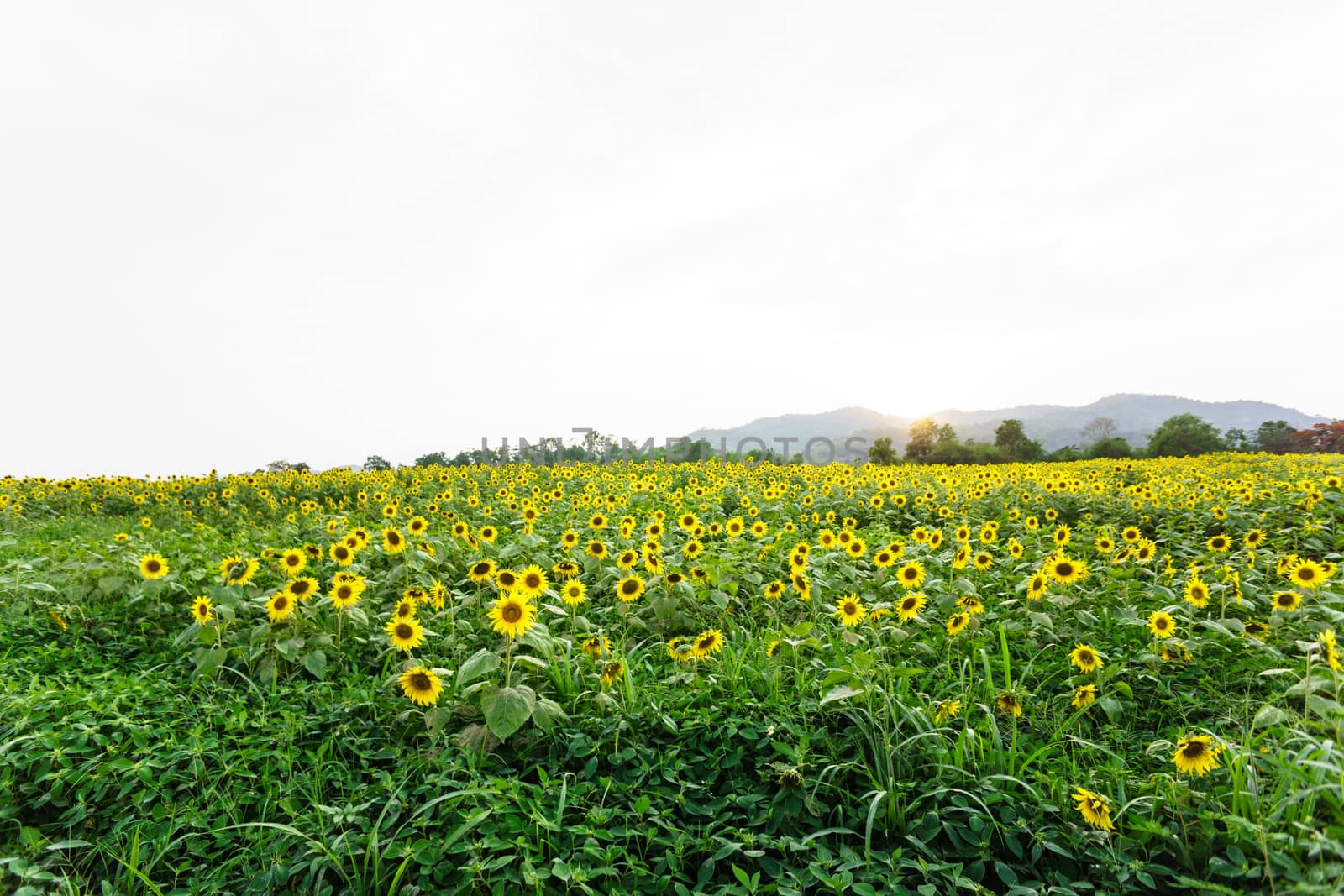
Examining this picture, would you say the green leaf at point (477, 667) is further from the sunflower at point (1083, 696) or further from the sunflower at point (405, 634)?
the sunflower at point (1083, 696)

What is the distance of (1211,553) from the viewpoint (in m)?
5.06

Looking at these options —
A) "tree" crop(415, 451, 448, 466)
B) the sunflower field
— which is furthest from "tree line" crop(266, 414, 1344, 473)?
the sunflower field

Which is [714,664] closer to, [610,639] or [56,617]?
[610,639]

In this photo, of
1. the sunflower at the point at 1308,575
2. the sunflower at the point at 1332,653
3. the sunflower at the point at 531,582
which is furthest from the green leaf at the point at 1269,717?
the sunflower at the point at 531,582

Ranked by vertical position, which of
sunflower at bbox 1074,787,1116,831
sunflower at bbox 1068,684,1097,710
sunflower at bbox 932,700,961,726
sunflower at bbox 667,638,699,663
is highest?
sunflower at bbox 667,638,699,663

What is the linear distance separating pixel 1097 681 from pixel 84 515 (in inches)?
540

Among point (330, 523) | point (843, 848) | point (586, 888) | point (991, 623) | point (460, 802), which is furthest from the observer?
point (330, 523)

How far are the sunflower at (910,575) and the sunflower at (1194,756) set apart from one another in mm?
2072

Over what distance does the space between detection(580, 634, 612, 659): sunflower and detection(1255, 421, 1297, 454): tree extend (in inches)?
1696

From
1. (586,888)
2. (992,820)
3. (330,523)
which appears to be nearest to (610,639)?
(586,888)

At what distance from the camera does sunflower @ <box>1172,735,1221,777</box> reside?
90.9 inches

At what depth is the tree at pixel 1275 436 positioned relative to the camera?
35188 mm

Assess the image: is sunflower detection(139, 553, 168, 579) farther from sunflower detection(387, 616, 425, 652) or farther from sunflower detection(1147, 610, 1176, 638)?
sunflower detection(1147, 610, 1176, 638)

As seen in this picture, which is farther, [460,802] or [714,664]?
[714,664]
